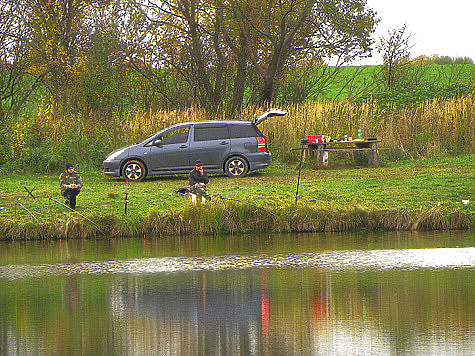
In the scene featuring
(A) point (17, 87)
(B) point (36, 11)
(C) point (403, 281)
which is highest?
(B) point (36, 11)

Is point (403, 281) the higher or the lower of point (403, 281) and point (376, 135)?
the lower

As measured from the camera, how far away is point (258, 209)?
16.9 m

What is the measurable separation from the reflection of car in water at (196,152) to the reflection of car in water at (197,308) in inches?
550

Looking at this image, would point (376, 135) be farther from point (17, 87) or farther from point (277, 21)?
point (17, 87)

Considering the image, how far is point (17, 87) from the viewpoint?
144ft

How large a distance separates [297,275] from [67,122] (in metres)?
20.9

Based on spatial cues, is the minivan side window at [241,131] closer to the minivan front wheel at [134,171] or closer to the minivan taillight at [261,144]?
the minivan taillight at [261,144]

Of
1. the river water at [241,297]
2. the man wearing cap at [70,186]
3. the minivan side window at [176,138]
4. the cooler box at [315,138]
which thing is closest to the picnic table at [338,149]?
the cooler box at [315,138]

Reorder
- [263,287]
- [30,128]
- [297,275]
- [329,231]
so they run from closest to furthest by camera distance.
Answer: [263,287]
[297,275]
[329,231]
[30,128]

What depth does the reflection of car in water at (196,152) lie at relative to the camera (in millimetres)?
25719

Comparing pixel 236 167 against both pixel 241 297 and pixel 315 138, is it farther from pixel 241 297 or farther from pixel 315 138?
pixel 241 297

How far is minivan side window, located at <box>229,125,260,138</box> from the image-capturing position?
2623 cm

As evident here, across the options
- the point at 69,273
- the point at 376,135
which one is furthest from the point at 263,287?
the point at 376,135

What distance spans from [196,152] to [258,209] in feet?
30.4
